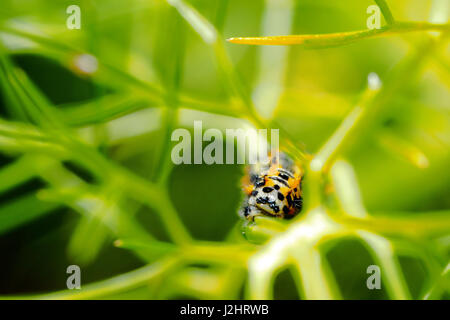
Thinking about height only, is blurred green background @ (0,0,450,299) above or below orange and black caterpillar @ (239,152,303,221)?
above

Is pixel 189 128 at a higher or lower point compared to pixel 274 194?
higher

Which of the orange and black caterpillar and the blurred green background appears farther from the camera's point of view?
the blurred green background

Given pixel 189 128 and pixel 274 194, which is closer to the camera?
pixel 274 194

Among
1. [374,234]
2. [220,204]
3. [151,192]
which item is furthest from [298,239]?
[220,204]

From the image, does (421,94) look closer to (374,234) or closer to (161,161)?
(374,234)
